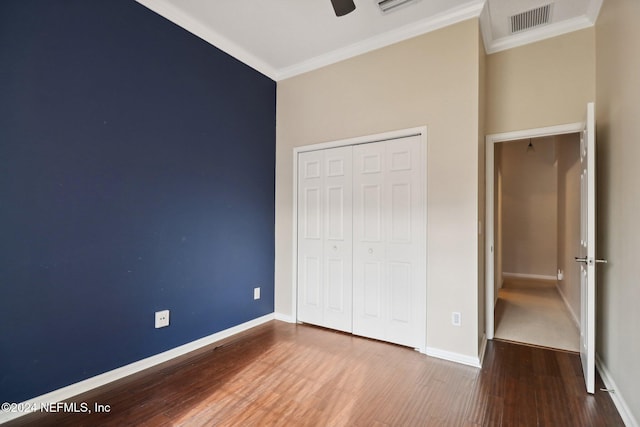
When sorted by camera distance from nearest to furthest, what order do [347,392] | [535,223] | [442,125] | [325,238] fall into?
[347,392] < [442,125] < [325,238] < [535,223]

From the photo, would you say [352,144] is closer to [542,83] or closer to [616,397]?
[542,83]

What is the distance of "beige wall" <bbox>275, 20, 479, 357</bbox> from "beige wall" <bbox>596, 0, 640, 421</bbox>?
2.84 feet

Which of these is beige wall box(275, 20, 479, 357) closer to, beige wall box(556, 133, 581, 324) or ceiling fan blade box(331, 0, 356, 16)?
ceiling fan blade box(331, 0, 356, 16)

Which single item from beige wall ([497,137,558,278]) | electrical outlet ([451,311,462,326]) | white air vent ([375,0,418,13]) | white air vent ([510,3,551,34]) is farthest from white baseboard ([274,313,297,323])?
beige wall ([497,137,558,278])

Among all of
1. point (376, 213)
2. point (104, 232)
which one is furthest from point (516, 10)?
point (104, 232)

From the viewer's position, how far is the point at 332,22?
9.02 feet

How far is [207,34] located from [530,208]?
275 inches

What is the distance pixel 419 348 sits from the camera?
2.74 meters

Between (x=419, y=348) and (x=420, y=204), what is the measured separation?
1.35 metres

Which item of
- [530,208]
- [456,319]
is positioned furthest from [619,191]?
[530,208]

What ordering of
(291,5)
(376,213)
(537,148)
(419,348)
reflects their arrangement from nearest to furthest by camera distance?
1. (291,5)
2. (419,348)
3. (376,213)
4. (537,148)

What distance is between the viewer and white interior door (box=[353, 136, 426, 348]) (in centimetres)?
278

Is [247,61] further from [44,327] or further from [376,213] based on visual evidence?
[44,327]

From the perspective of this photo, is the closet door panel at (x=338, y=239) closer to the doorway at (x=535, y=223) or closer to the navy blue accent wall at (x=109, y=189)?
the navy blue accent wall at (x=109, y=189)
